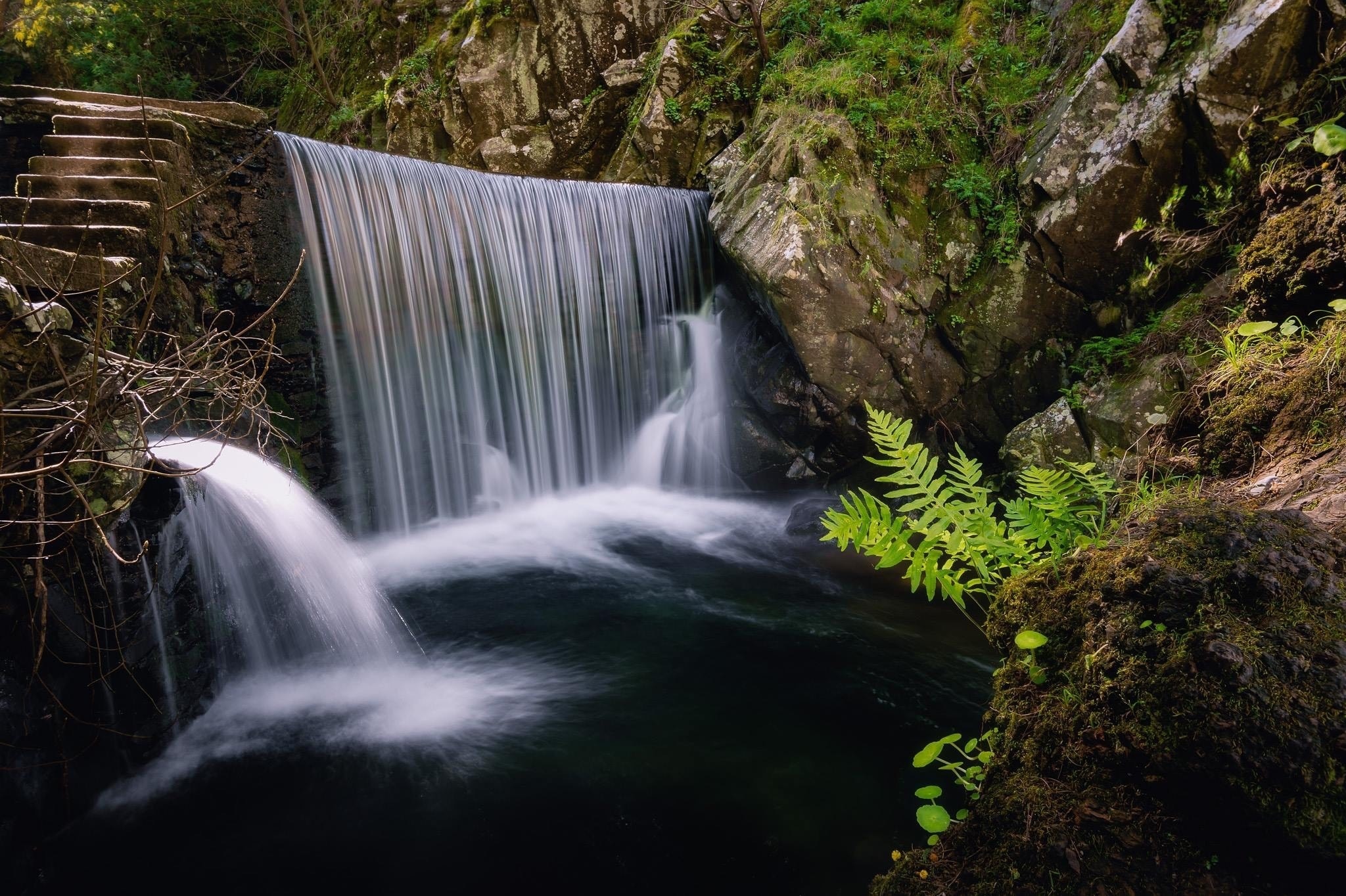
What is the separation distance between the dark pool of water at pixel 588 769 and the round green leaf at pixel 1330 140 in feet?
10.4

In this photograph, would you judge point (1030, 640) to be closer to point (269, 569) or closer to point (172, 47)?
point (269, 569)

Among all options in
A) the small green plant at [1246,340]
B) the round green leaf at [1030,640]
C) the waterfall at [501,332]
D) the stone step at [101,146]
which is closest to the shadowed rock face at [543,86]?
the waterfall at [501,332]

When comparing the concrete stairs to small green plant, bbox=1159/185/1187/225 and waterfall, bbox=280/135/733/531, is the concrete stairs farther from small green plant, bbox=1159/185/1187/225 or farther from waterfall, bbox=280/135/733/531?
small green plant, bbox=1159/185/1187/225

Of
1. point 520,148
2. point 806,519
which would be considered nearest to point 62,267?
point 806,519

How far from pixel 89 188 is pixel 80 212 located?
0.96ft

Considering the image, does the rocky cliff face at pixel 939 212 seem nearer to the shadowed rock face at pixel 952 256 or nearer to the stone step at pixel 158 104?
the shadowed rock face at pixel 952 256

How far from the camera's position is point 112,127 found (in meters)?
4.80

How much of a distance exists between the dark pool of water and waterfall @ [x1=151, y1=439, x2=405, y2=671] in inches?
13.7

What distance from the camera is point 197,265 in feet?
16.5

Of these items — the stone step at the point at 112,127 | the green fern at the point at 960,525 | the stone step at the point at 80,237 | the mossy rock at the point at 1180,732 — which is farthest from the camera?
the stone step at the point at 112,127

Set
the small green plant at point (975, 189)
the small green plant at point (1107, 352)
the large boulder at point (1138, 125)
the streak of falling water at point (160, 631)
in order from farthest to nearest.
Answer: the small green plant at point (975, 189) < the small green plant at point (1107, 352) < the large boulder at point (1138, 125) < the streak of falling water at point (160, 631)

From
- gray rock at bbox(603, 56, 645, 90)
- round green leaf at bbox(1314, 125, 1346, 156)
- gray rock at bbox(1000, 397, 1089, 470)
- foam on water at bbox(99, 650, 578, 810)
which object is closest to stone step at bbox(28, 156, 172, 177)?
foam on water at bbox(99, 650, 578, 810)

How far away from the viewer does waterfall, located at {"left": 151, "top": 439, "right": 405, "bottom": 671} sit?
3799 millimetres

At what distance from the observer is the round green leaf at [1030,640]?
164 centimetres
